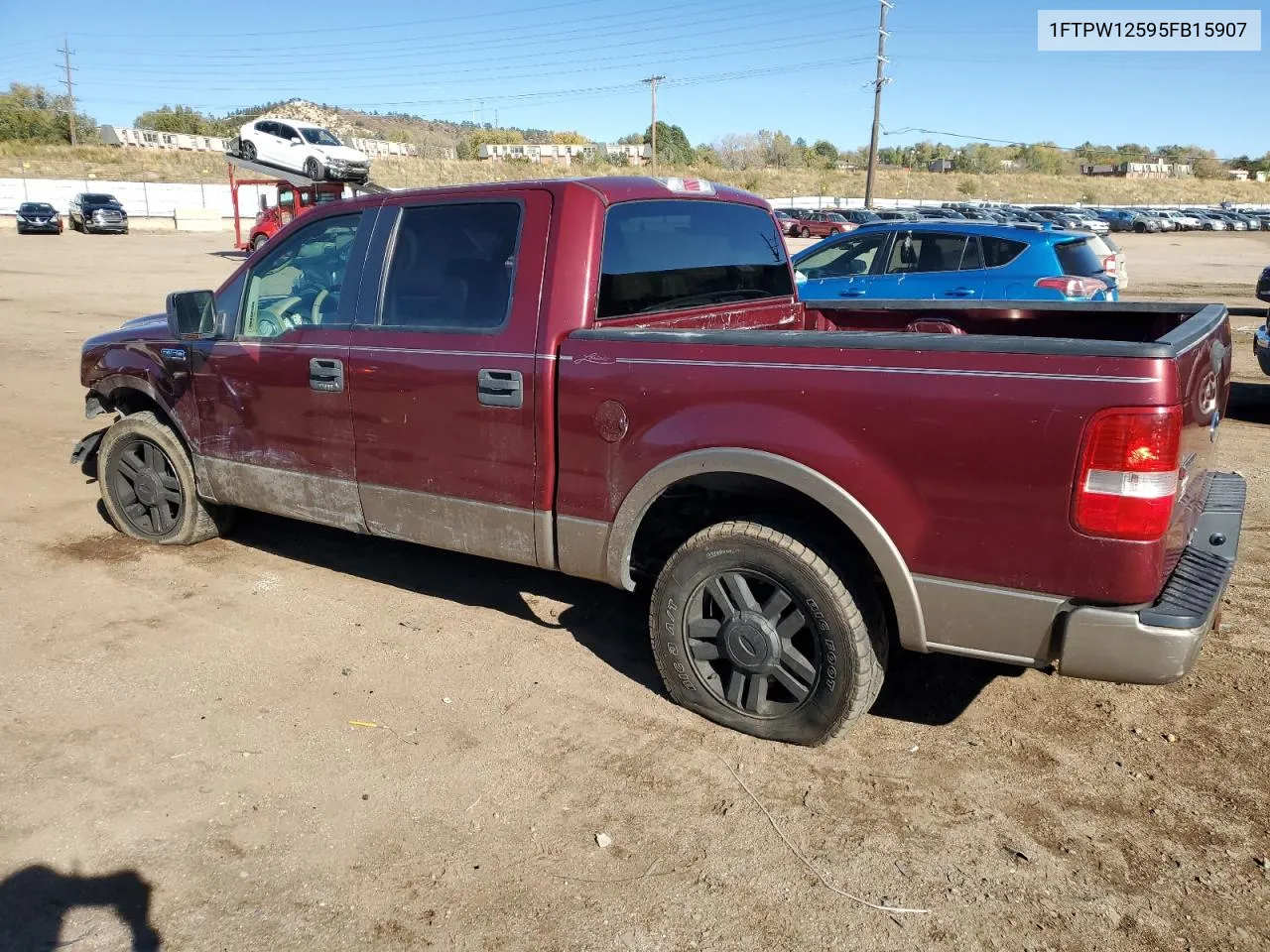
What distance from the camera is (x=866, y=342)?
3119mm

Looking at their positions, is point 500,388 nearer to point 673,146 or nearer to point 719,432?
point 719,432

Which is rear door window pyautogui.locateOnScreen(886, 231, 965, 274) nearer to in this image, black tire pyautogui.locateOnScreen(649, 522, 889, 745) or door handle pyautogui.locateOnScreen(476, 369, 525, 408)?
door handle pyautogui.locateOnScreen(476, 369, 525, 408)

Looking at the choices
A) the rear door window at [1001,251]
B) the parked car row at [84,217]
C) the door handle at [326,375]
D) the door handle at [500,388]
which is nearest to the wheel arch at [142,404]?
the door handle at [326,375]

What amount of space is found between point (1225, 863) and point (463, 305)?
325 cm

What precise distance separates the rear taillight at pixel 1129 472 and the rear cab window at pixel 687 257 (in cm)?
188

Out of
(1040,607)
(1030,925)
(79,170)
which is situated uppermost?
(79,170)

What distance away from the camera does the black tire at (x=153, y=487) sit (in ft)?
17.7

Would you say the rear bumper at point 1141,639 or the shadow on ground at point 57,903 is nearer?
the shadow on ground at point 57,903

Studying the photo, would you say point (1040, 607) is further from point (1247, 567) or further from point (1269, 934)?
point (1247, 567)

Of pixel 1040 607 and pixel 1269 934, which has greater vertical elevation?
pixel 1040 607

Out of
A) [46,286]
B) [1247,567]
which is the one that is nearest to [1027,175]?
[46,286]

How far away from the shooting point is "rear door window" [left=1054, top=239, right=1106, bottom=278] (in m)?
10.2

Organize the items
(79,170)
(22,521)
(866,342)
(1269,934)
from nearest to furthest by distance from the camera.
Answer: (1269,934) < (866,342) < (22,521) < (79,170)

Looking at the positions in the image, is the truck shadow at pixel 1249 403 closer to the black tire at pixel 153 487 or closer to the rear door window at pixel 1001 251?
the rear door window at pixel 1001 251
